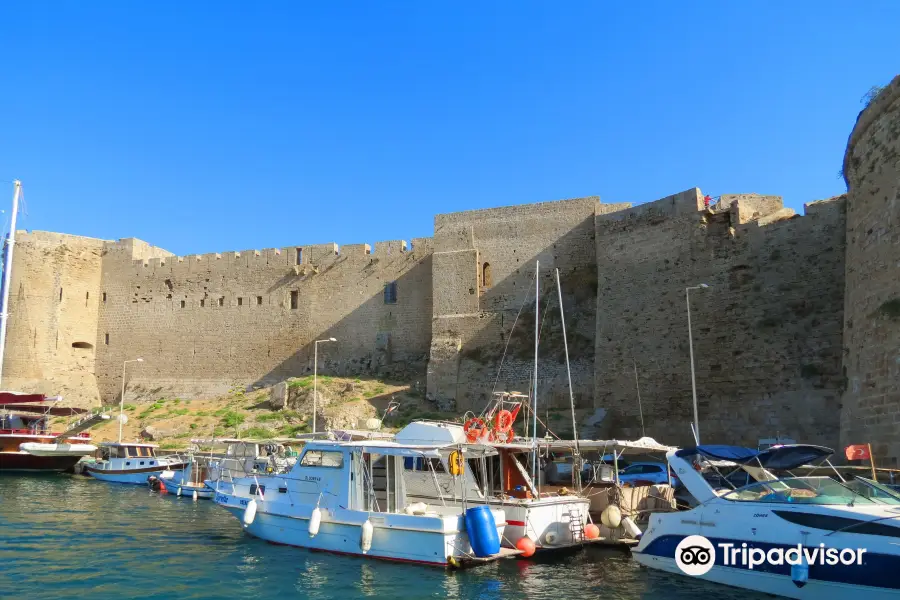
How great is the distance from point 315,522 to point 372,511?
0.96 meters

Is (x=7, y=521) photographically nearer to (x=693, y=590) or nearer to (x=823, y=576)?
(x=693, y=590)

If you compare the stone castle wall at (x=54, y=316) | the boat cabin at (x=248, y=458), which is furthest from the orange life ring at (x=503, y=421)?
the stone castle wall at (x=54, y=316)

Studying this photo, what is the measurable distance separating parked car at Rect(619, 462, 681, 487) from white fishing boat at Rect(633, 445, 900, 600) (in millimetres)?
4331

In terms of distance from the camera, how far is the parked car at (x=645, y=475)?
604 inches

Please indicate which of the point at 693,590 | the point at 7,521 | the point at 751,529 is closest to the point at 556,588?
the point at 693,590

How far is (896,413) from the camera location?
Answer: 12.4 meters

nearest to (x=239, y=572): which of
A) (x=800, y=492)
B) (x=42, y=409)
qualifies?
(x=800, y=492)

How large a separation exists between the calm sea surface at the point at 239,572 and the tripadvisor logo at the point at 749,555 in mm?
282

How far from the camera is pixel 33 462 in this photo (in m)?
26.0

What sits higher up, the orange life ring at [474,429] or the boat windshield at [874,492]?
the orange life ring at [474,429]

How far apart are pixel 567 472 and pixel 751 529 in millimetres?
6942

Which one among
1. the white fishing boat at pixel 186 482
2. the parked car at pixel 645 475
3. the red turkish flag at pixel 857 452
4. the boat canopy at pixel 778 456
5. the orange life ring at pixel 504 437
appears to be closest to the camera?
the boat canopy at pixel 778 456

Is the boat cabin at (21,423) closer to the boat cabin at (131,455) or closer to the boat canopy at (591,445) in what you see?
the boat cabin at (131,455)

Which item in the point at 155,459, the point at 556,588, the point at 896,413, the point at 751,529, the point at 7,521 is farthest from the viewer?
the point at 155,459
